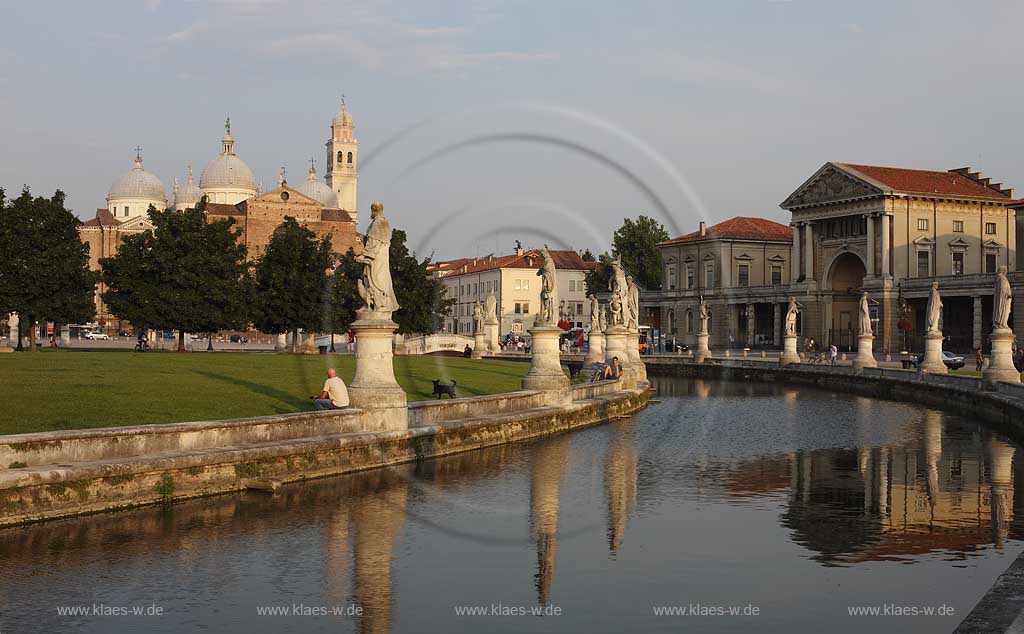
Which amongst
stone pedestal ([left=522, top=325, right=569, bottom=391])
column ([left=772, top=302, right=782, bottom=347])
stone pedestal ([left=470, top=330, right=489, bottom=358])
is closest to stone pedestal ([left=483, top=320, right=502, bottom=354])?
stone pedestal ([left=470, top=330, right=489, bottom=358])

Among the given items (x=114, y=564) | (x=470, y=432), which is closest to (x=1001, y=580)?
(x=114, y=564)

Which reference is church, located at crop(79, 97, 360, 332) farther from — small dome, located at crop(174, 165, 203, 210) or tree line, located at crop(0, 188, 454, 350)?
tree line, located at crop(0, 188, 454, 350)

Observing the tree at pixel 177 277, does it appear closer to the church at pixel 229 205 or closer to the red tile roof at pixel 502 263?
the red tile roof at pixel 502 263

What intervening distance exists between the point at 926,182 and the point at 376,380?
91.5m

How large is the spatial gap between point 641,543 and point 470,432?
1003cm

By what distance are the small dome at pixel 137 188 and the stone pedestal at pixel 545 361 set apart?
6199 inches

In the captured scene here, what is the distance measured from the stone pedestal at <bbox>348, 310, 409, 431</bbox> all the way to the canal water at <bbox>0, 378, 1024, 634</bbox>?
1.24m

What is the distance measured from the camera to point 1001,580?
10.9 m

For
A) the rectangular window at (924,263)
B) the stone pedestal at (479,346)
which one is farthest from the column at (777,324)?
the stone pedestal at (479,346)

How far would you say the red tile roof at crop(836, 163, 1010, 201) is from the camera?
98.9 m

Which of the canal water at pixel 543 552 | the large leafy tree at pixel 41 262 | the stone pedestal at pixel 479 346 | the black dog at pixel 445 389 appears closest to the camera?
the canal water at pixel 543 552

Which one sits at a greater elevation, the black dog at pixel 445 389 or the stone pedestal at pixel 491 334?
the stone pedestal at pixel 491 334

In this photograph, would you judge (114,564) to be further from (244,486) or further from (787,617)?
(787,617)
